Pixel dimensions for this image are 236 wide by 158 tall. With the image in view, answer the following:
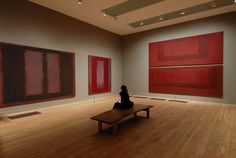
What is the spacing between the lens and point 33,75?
4883mm

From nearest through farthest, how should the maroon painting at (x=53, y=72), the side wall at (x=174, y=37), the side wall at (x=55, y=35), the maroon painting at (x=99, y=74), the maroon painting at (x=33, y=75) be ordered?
1. the maroon painting at (x=33, y=75)
2. the side wall at (x=55, y=35)
3. the maroon painting at (x=53, y=72)
4. the side wall at (x=174, y=37)
5. the maroon painting at (x=99, y=74)

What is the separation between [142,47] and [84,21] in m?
3.35

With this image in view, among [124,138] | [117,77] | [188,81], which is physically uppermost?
[117,77]

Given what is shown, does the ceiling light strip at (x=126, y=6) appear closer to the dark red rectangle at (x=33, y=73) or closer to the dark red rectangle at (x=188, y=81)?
the dark red rectangle at (x=33, y=73)

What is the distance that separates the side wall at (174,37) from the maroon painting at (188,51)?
0.69 feet

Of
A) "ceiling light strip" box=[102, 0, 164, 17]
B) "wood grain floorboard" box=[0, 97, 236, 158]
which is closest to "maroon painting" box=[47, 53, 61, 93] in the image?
"wood grain floorboard" box=[0, 97, 236, 158]

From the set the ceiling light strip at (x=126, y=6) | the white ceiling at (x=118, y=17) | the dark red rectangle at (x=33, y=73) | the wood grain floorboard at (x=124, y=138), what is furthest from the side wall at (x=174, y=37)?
the dark red rectangle at (x=33, y=73)

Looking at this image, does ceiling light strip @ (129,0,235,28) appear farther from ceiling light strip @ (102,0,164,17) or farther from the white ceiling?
ceiling light strip @ (102,0,164,17)

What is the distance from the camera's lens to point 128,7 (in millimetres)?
5293

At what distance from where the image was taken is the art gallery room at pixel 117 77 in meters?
2.64

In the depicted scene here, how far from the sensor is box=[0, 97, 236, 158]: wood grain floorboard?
2.24m

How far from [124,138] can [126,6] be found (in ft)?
14.6

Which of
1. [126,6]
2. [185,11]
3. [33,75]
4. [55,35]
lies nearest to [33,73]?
[33,75]

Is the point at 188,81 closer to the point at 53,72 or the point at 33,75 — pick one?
the point at 53,72
